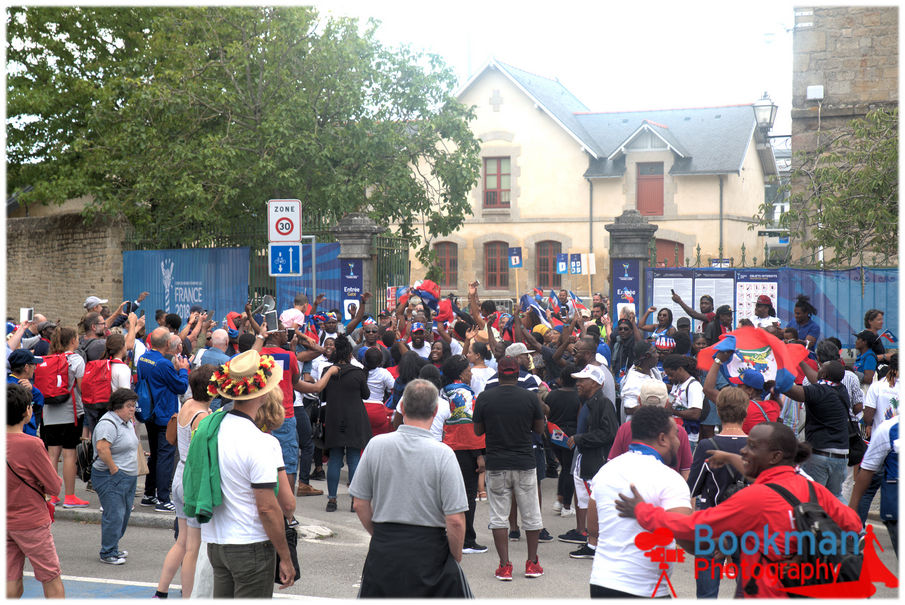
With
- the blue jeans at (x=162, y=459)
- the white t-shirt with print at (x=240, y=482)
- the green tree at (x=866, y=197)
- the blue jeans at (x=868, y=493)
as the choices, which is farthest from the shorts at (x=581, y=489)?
the green tree at (x=866, y=197)

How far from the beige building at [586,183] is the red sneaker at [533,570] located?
29.3 meters

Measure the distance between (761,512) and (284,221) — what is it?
8305 mm

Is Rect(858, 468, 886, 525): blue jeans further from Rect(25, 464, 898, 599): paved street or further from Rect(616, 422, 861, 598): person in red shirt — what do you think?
Rect(616, 422, 861, 598): person in red shirt

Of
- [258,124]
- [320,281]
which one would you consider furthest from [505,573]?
[258,124]

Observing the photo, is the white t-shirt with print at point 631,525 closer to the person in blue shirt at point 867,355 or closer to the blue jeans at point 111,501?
the blue jeans at point 111,501

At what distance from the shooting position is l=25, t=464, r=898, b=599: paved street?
22.4ft

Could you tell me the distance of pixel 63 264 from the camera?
23.4 m

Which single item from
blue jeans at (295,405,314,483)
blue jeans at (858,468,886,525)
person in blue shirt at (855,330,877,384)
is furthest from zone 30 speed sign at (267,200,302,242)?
blue jeans at (858,468,886,525)

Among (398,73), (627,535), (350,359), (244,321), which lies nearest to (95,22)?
(398,73)

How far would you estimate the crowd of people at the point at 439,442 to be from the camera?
4570 millimetres

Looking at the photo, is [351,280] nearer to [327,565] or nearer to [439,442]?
[327,565]

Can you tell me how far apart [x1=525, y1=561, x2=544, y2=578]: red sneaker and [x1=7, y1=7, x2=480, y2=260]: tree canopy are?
41.6 ft

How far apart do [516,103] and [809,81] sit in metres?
17.4

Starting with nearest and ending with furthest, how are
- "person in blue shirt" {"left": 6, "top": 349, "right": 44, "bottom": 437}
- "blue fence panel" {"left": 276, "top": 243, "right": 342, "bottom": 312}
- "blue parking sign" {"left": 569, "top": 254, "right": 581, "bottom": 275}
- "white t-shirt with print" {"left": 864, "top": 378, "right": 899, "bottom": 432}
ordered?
"person in blue shirt" {"left": 6, "top": 349, "right": 44, "bottom": 437} → "white t-shirt with print" {"left": 864, "top": 378, "right": 899, "bottom": 432} → "blue fence panel" {"left": 276, "top": 243, "right": 342, "bottom": 312} → "blue parking sign" {"left": 569, "top": 254, "right": 581, "bottom": 275}
